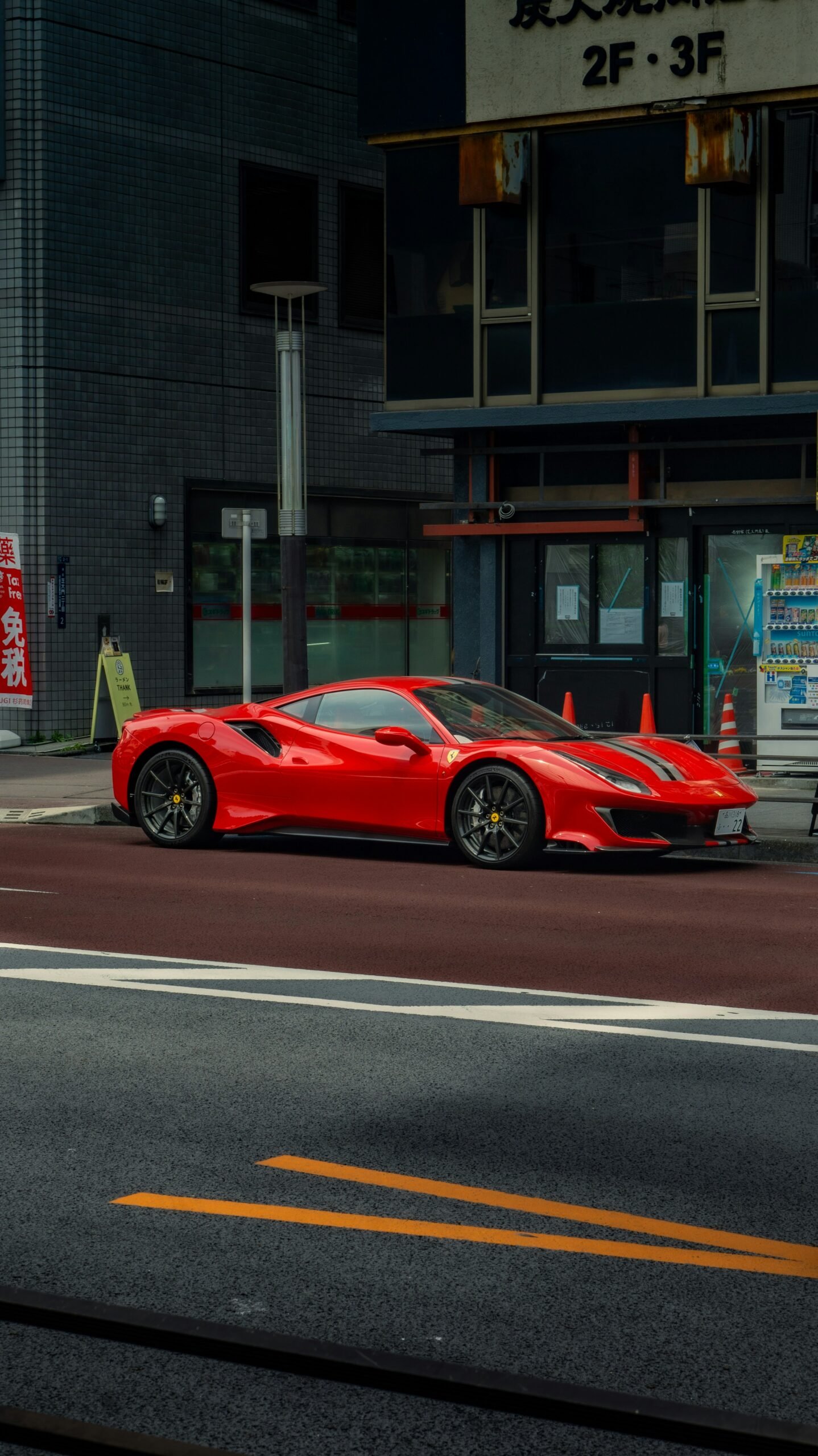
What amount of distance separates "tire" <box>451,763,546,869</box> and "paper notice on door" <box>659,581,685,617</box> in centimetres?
697

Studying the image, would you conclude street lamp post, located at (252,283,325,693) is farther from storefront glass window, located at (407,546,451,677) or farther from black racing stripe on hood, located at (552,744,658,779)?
storefront glass window, located at (407,546,451,677)

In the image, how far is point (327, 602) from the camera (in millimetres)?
26953

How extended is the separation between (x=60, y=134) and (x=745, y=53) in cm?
894

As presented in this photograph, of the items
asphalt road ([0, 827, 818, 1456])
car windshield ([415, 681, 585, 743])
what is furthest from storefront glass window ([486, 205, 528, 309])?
asphalt road ([0, 827, 818, 1456])

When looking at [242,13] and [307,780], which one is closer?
[307,780]

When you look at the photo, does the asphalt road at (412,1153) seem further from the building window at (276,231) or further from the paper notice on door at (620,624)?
the building window at (276,231)

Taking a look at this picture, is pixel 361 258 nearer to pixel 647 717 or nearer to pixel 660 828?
pixel 647 717

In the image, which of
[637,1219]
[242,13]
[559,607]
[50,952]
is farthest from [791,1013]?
[242,13]

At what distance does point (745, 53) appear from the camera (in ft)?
60.2

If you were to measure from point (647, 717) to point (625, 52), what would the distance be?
6568 millimetres

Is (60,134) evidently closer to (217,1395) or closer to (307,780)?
(307,780)

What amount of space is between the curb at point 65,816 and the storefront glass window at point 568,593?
5589mm

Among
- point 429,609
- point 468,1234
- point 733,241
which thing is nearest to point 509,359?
point 733,241

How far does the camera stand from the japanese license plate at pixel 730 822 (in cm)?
1287
